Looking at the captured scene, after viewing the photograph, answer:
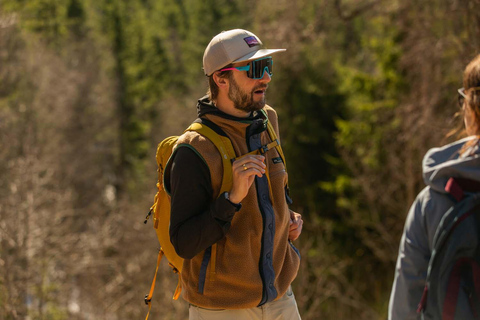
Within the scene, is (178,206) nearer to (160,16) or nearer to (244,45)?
(244,45)

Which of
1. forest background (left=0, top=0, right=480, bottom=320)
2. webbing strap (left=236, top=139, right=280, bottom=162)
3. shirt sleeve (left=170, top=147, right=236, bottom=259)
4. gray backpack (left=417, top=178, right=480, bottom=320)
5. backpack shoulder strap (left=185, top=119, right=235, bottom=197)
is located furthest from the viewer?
forest background (left=0, top=0, right=480, bottom=320)

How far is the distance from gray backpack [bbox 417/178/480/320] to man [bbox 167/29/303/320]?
2.38 feet

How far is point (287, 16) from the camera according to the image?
13.0m

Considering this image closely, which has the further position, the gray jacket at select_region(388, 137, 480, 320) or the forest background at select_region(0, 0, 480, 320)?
the forest background at select_region(0, 0, 480, 320)

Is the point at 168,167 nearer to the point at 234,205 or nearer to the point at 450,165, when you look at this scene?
the point at 234,205

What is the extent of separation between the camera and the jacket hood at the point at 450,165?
176 cm

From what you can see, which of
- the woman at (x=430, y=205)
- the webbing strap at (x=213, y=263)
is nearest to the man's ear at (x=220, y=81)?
the webbing strap at (x=213, y=263)

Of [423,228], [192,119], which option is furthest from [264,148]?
[192,119]

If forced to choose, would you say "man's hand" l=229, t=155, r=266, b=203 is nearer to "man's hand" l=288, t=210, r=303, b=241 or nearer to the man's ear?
the man's ear

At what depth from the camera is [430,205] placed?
1831 millimetres

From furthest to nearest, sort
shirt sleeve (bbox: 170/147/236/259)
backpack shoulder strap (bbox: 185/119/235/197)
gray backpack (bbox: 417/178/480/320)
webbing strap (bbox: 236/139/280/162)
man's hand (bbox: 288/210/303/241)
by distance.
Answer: man's hand (bbox: 288/210/303/241)
webbing strap (bbox: 236/139/280/162)
backpack shoulder strap (bbox: 185/119/235/197)
shirt sleeve (bbox: 170/147/236/259)
gray backpack (bbox: 417/178/480/320)

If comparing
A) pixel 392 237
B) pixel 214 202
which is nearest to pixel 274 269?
pixel 214 202

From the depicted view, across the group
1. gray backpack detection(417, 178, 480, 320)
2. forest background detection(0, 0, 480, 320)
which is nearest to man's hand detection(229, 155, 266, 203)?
gray backpack detection(417, 178, 480, 320)

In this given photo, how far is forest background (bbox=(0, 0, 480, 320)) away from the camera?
8852mm
